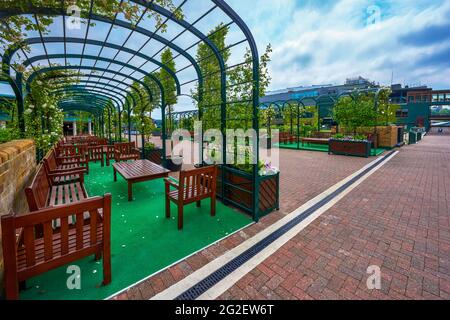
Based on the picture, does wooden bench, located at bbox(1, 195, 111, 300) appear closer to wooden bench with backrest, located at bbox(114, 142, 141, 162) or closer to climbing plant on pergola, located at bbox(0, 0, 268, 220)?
climbing plant on pergola, located at bbox(0, 0, 268, 220)

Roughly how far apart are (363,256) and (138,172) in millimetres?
4338

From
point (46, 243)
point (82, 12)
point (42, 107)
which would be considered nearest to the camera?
point (46, 243)

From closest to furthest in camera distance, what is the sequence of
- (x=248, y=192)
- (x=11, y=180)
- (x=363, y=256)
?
(x=11, y=180) < (x=363, y=256) < (x=248, y=192)

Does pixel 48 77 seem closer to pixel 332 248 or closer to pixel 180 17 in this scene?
pixel 180 17

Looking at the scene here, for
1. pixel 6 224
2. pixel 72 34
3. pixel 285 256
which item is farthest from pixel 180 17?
pixel 285 256

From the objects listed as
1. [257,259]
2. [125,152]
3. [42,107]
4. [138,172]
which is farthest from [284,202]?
[42,107]

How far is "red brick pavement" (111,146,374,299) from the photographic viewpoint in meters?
2.17

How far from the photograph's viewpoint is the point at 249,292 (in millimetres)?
2086

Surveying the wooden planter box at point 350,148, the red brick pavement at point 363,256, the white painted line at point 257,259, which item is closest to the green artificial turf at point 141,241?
the white painted line at point 257,259

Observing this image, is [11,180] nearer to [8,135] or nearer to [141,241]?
[141,241]

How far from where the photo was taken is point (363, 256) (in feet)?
8.68

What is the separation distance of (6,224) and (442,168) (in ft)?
36.8
